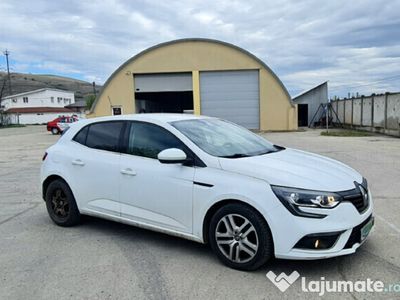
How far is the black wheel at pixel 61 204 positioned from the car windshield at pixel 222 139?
200cm

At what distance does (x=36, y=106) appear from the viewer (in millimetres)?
77312

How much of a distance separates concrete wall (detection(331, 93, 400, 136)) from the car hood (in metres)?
20.2

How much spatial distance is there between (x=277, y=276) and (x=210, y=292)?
726 millimetres

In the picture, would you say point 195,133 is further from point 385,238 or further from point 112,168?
point 385,238

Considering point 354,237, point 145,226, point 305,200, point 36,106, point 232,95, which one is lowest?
point 145,226

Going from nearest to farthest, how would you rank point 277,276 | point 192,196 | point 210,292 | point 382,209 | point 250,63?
1. point 210,292
2. point 277,276
3. point 192,196
4. point 382,209
5. point 250,63

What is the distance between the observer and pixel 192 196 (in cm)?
394

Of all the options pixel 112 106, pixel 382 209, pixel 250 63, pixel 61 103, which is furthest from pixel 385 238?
pixel 61 103

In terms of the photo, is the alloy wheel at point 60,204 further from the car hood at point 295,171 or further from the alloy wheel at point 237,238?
the car hood at point 295,171

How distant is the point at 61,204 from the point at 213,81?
24223mm

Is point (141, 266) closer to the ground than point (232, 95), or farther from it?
closer to the ground

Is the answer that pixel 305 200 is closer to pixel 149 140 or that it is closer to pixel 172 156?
pixel 172 156

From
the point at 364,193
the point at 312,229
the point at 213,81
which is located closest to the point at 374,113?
the point at 213,81

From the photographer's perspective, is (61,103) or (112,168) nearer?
(112,168)
